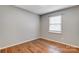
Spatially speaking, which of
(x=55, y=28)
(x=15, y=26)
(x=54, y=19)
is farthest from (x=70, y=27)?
(x=15, y=26)

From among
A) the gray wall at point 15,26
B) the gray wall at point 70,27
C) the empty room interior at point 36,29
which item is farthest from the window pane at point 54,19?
the gray wall at point 15,26

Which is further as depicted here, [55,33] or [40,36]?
[40,36]

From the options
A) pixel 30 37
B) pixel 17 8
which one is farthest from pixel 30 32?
pixel 17 8

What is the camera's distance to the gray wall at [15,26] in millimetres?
3898

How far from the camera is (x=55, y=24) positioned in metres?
5.73

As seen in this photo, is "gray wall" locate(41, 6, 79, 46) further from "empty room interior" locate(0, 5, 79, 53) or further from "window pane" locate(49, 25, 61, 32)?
"window pane" locate(49, 25, 61, 32)

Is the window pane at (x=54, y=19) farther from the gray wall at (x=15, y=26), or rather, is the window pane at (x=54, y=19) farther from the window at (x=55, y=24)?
the gray wall at (x=15, y=26)

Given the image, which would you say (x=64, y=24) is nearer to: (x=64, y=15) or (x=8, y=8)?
(x=64, y=15)

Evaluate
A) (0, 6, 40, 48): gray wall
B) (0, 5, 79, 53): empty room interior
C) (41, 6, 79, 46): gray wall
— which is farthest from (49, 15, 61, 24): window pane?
(0, 6, 40, 48): gray wall

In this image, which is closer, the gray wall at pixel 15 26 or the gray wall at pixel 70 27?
the gray wall at pixel 15 26

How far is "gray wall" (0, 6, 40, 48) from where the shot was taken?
A: 12.8ft

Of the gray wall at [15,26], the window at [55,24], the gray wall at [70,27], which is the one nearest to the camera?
the gray wall at [15,26]

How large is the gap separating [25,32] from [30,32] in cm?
55

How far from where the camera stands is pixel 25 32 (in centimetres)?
552
